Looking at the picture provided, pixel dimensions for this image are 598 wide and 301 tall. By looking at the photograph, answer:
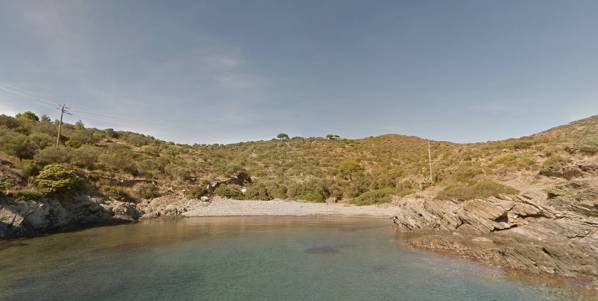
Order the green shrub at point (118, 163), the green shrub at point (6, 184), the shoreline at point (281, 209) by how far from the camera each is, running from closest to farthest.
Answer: the green shrub at point (6, 184) < the shoreline at point (281, 209) < the green shrub at point (118, 163)

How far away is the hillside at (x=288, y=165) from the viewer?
31594 millimetres

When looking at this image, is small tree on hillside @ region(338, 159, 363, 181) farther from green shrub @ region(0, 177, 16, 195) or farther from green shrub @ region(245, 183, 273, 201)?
green shrub @ region(0, 177, 16, 195)

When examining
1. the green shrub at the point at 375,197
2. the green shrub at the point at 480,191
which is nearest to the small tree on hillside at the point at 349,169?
the green shrub at the point at 375,197

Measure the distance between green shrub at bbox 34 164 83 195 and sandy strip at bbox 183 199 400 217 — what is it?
13290mm

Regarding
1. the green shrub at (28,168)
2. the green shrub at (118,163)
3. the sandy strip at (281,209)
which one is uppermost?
the green shrub at (118,163)

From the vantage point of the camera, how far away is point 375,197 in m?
43.8

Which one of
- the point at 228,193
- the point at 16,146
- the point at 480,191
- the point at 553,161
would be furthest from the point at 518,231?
the point at 16,146

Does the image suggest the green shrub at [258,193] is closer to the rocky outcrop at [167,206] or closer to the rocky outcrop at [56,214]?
the rocky outcrop at [167,206]

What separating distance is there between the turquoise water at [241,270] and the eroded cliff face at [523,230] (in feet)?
Result: 7.28

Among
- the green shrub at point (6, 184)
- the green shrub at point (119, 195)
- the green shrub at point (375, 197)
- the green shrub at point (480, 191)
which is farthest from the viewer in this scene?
the green shrub at point (375, 197)

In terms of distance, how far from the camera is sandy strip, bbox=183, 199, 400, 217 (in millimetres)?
38209

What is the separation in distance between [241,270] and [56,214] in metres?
22.9

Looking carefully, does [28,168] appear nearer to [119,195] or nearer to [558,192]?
[119,195]

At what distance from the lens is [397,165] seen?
6272 centimetres
